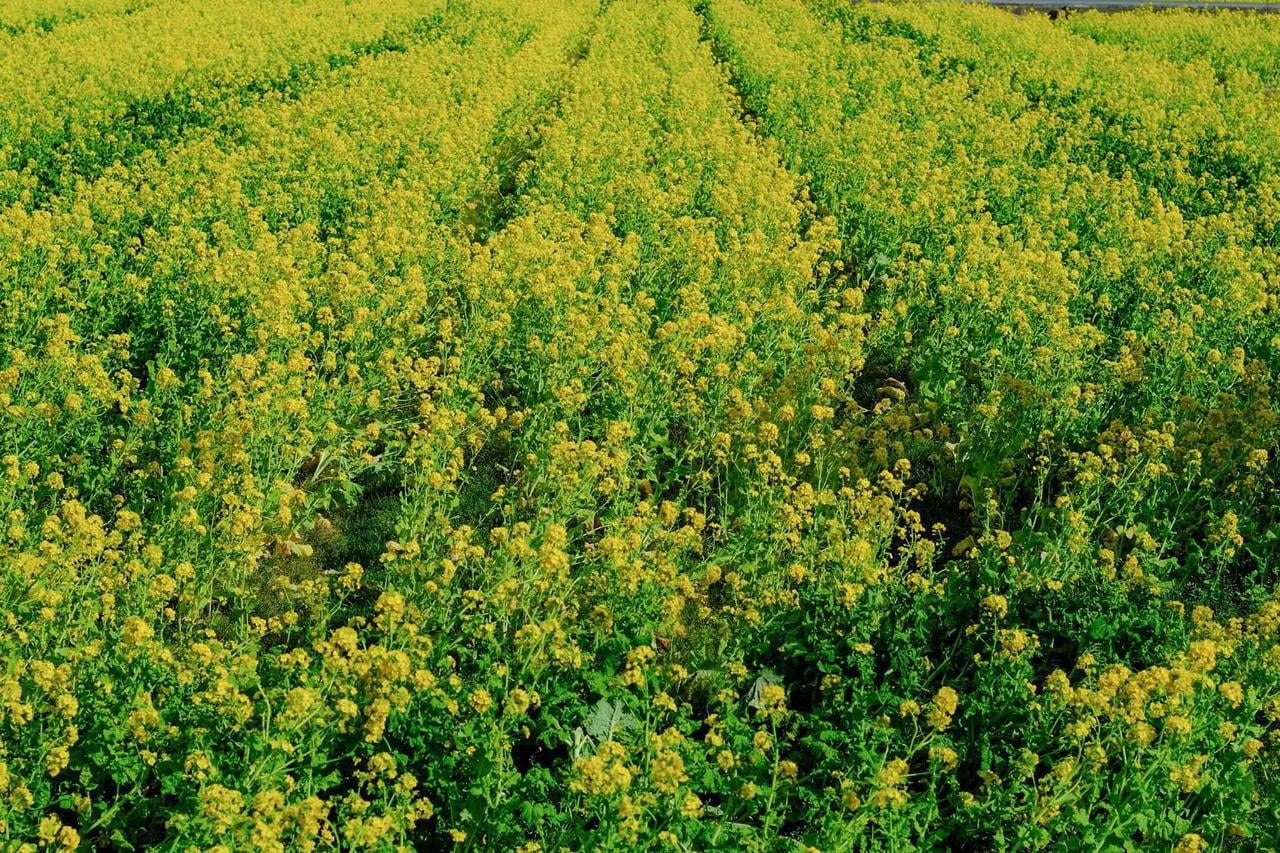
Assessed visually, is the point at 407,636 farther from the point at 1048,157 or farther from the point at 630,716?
the point at 1048,157

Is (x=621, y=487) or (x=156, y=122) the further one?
(x=156, y=122)

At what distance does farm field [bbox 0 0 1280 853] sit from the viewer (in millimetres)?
4520

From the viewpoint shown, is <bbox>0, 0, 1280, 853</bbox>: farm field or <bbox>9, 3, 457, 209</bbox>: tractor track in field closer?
<bbox>0, 0, 1280, 853</bbox>: farm field

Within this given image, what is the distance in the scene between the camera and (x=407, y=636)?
5.04 meters

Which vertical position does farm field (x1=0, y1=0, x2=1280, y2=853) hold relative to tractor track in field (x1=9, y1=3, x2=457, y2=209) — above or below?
below

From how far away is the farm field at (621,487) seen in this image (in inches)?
178

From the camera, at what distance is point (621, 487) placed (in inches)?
273

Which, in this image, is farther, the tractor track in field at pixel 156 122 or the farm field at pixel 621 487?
the tractor track in field at pixel 156 122

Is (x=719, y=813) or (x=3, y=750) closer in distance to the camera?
(x=3, y=750)

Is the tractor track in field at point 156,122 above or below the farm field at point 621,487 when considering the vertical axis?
above

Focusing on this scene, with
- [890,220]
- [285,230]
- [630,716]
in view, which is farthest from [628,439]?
[890,220]

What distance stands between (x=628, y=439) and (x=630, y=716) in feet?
8.59

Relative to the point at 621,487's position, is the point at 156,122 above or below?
above

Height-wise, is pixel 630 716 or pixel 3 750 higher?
pixel 3 750
